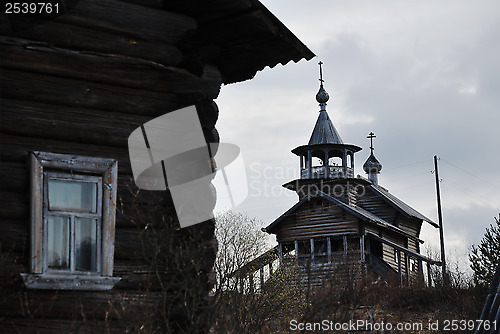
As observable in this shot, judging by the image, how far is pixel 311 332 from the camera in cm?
845

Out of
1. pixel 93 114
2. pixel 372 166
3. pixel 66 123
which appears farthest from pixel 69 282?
pixel 372 166

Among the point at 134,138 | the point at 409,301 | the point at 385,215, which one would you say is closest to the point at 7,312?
the point at 134,138

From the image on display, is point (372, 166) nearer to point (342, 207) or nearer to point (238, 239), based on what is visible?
point (342, 207)

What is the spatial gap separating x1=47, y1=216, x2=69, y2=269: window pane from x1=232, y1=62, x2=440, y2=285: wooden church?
762 inches

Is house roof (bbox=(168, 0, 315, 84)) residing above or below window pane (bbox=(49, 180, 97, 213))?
above

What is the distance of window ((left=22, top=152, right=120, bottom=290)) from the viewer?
250 inches

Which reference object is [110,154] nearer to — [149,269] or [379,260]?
[149,269]

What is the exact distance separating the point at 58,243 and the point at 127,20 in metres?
2.40

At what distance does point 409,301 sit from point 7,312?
20.9 meters

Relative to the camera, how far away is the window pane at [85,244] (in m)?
6.61

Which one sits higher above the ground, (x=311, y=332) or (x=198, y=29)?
(x=198, y=29)

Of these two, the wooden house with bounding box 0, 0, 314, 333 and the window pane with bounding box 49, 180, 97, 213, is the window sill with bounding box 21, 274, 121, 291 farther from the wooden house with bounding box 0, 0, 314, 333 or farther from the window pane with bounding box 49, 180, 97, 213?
the window pane with bounding box 49, 180, 97, 213

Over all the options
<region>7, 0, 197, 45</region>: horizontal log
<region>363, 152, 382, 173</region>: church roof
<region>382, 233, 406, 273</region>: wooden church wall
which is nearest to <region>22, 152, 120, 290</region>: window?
<region>7, 0, 197, 45</region>: horizontal log

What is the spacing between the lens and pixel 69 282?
21.0 ft
